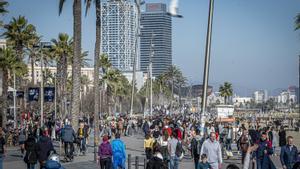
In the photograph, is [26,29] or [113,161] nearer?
[113,161]

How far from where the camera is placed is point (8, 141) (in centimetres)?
3828

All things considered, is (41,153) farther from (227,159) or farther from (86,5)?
(86,5)

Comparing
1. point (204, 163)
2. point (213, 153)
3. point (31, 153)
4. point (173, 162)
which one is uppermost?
point (213, 153)

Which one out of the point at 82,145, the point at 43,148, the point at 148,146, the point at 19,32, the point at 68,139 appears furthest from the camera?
the point at 19,32

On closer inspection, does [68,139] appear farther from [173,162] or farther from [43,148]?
[173,162]

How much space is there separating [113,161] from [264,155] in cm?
447

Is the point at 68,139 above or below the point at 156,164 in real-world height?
below

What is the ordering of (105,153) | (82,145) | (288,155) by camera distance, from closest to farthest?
(288,155) → (105,153) → (82,145)

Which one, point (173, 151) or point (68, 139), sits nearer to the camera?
point (173, 151)

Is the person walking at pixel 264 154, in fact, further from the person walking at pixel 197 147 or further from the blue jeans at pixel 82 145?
the blue jeans at pixel 82 145

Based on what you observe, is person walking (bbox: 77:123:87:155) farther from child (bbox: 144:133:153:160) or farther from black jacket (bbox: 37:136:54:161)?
black jacket (bbox: 37:136:54:161)

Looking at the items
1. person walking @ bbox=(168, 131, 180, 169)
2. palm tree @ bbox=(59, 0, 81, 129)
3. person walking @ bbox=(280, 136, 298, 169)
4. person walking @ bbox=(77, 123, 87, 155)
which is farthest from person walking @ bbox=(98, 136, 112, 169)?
palm tree @ bbox=(59, 0, 81, 129)

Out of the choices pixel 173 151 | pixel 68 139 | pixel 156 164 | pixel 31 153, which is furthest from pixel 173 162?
pixel 68 139

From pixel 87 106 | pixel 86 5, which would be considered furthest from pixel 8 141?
pixel 87 106
